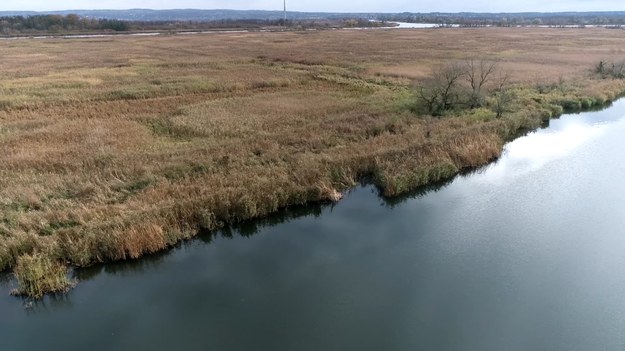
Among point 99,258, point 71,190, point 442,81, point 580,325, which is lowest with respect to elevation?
point 580,325

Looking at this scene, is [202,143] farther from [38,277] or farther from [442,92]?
[442,92]

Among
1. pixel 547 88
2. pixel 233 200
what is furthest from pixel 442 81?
pixel 233 200

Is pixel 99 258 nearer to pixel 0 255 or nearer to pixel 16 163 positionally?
pixel 0 255

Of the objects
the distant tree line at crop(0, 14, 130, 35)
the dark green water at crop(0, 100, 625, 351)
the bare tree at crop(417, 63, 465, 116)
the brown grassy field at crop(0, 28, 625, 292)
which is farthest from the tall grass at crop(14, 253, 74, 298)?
the distant tree line at crop(0, 14, 130, 35)

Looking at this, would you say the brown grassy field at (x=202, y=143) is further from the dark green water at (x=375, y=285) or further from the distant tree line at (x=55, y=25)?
the distant tree line at (x=55, y=25)

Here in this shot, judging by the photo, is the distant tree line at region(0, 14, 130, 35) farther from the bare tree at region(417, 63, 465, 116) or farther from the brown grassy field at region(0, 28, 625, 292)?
the bare tree at region(417, 63, 465, 116)

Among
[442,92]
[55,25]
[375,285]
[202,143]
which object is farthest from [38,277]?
[55,25]

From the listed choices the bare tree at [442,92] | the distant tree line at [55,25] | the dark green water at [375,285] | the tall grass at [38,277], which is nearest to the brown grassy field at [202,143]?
the tall grass at [38,277]
